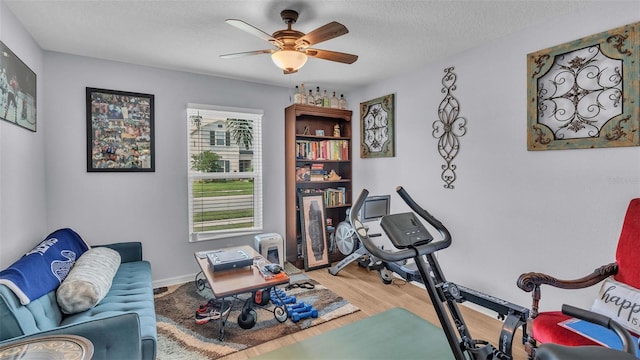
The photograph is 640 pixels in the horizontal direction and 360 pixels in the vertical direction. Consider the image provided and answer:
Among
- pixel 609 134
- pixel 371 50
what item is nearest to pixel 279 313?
pixel 371 50

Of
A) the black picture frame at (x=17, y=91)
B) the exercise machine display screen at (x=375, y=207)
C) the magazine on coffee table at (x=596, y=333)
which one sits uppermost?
the black picture frame at (x=17, y=91)

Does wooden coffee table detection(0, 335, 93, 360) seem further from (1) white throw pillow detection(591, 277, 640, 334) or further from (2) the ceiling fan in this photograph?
(1) white throw pillow detection(591, 277, 640, 334)

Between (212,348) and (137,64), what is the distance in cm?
283

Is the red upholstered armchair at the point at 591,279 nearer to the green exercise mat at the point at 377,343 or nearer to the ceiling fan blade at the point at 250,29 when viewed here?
the green exercise mat at the point at 377,343

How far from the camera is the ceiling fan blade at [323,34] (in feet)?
5.98

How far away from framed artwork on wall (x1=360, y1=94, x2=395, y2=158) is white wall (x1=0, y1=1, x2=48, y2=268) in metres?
3.34

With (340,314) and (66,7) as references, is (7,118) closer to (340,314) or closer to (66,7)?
(66,7)

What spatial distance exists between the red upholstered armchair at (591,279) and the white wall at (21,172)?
10.4ft

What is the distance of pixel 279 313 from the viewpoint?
2561 millimetres

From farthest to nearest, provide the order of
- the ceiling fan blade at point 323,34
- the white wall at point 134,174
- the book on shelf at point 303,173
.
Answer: the book on shelf at point 303,173, the white wall at point 134,174, the ceiling fan blade at point 323,34

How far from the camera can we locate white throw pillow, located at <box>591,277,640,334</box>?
150 centimetres

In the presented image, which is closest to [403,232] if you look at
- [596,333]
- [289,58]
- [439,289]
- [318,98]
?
[439,289]

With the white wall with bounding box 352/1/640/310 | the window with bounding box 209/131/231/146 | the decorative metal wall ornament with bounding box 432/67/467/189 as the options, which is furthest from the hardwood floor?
the window with bounding box 209/131/231/146

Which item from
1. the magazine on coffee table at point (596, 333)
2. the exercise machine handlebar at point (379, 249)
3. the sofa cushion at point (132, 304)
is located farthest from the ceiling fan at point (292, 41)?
the magazine on coffee table at point (596, 333)
